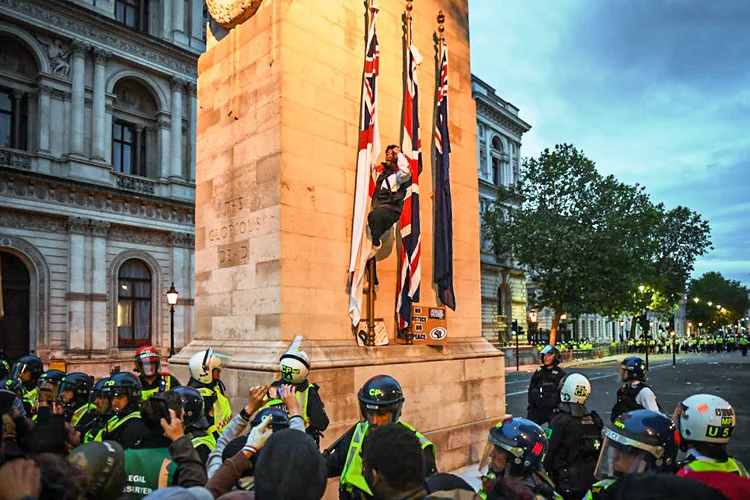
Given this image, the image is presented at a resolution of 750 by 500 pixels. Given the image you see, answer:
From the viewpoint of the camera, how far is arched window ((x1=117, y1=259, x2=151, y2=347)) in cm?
2873

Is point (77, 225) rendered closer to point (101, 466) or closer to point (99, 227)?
point (99, 227)

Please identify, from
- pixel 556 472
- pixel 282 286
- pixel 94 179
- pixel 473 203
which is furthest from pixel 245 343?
pixel 94 179

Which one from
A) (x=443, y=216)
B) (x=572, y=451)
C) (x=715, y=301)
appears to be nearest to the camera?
(x=572, y=451)

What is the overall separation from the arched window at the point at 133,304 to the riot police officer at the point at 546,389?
2492 centimetres

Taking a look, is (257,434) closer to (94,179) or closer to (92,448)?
(92,448)

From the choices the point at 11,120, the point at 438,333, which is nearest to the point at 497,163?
the point at 11,120

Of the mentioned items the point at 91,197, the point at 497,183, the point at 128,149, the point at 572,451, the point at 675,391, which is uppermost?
the point at 497,183

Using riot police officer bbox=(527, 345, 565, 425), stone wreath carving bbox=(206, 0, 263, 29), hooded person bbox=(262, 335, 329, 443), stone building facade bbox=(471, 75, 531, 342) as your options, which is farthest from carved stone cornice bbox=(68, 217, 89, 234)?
stone building facade bbox=(471, 75, 531, 342)

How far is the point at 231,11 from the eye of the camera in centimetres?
884

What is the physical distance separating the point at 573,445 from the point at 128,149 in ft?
99.3

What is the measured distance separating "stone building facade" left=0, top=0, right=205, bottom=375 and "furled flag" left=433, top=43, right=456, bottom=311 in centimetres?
2101

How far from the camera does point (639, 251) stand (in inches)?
1487

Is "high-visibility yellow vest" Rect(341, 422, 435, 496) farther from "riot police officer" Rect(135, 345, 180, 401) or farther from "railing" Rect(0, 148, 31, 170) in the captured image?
"railing" Rect(0, 148, 31, 170)

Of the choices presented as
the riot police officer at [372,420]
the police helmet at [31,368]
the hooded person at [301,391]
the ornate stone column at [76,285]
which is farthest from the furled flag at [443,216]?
the ornate stone column at [76,285]
